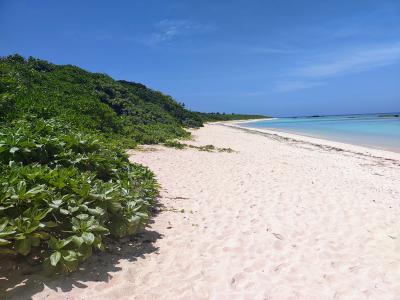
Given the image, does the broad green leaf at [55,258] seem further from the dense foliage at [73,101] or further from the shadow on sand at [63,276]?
the dense foliage at [73,101]

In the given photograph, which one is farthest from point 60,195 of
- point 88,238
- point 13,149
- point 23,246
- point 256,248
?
point 256,248

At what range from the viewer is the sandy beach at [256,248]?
12.2 ft

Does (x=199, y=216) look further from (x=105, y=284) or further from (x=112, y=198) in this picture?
(x=105, y=284)

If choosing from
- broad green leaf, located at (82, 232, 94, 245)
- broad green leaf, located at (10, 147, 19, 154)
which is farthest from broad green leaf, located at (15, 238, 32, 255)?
broad green leaf, located at (10, 147, 19, 154)

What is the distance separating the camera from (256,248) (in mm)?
4859

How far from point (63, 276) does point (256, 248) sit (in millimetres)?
2526

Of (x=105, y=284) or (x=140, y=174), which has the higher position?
(x=140, y=174)

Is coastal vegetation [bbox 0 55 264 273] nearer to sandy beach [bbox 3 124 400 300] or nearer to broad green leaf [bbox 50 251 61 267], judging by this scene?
broad green leaf [bbox 50 251 61 267]

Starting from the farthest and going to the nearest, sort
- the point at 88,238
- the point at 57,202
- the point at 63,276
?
the point at 57,202 < the point at 88,238 < the point at 63,276

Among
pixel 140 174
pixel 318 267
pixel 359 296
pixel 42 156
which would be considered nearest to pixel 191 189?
pixel 140 174

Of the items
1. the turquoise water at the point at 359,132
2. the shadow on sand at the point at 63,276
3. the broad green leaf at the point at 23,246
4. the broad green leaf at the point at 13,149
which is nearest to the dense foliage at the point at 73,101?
the broad green leaf at the point at 13,149

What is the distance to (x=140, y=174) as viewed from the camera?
683 centimetres

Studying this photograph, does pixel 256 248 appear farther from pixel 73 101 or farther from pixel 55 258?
pixel 73 101

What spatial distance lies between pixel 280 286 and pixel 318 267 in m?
0.73
